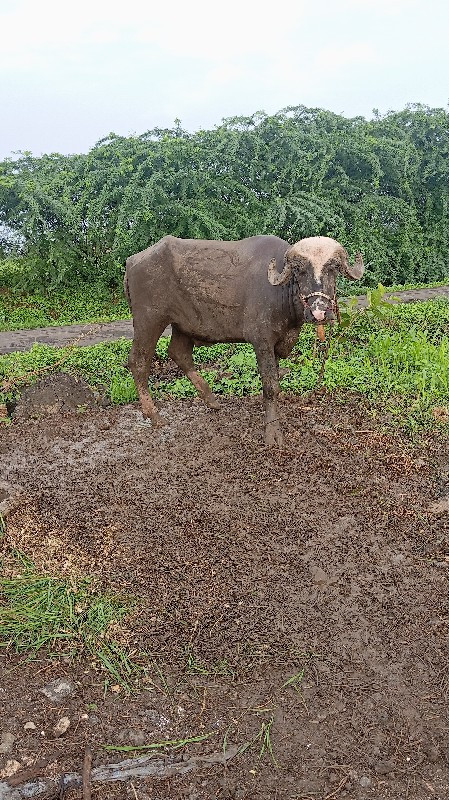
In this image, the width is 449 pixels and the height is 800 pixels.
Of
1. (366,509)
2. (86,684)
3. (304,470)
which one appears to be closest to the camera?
(86,684)

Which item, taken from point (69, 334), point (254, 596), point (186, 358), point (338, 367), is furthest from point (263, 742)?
point (69, 334)

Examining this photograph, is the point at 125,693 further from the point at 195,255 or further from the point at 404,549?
the point at 195,255

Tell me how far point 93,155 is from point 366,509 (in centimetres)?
948

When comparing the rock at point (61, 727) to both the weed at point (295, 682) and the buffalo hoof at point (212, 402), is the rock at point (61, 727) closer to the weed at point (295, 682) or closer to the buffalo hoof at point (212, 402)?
the weed at point (295, 682)

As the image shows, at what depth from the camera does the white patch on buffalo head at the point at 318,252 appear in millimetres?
3859

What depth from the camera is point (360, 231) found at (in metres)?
11.8

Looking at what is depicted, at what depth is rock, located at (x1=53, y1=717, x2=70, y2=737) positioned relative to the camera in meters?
2.48

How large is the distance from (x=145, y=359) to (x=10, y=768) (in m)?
3.21

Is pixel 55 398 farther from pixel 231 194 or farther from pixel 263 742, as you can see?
pixel 231 194

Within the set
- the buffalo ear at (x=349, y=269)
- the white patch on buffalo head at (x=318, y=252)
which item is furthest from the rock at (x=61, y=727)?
the buffalo ear at (x=349, y=269)

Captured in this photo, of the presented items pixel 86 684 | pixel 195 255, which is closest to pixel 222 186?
pixel 195 255

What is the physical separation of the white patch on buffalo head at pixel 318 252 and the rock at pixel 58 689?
250 centimetres

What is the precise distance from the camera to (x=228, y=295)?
178 inches

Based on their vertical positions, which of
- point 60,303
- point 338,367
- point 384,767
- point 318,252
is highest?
point 318,252
